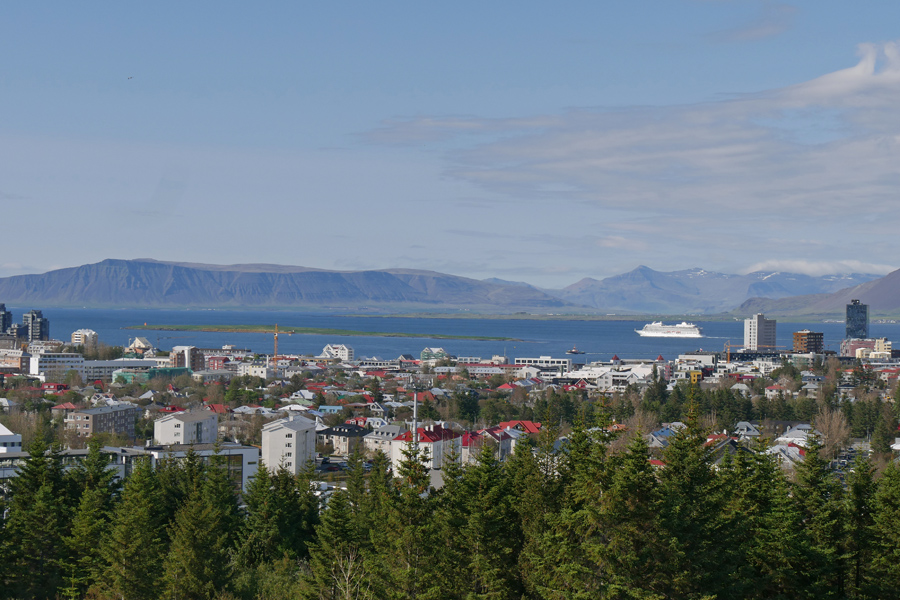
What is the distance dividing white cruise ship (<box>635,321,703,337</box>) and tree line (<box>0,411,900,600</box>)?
9275cm

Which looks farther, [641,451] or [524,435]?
[524,435]

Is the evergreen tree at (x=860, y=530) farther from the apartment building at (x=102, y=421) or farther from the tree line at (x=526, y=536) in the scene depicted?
the apartment building at (x=102, y=421)

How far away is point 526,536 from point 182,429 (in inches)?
547

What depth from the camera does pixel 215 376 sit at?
39031 mm

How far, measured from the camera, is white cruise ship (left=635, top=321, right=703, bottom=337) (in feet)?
327

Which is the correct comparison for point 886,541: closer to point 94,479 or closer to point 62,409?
point 94,479

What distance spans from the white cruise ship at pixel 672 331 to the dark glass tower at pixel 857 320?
24734mm

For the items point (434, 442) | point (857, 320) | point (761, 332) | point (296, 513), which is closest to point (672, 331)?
point (857, 320)

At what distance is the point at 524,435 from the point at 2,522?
5.70 metres

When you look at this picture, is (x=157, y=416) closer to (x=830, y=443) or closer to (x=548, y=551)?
(x=830, y=443)

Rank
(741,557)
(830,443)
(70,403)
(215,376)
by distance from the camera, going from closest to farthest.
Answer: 1. (741,557)
2. (830,443)
3. (70,403)
4. (215,376)

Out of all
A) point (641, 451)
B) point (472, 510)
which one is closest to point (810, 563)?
point (641, 451)

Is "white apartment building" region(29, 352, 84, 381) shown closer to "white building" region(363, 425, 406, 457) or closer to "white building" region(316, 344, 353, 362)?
"white building" region(316, 344, 353, 362)

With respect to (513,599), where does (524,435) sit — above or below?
above
